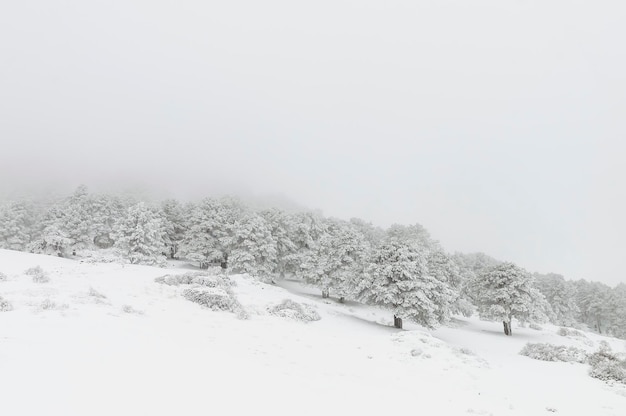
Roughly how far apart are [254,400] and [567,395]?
1094cm

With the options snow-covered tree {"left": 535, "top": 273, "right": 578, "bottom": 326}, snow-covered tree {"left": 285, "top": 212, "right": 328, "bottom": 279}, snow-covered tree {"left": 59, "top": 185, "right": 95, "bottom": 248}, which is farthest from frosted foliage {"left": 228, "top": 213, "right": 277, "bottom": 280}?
snow-covered tree {"left": 535, "top": 273, "right": 578, "bottom": 326}

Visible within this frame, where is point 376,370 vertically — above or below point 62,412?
below

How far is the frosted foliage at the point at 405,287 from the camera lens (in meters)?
29.4

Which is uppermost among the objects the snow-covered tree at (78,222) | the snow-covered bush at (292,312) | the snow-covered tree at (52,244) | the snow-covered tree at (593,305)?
the snow-covered tree at (78,222)

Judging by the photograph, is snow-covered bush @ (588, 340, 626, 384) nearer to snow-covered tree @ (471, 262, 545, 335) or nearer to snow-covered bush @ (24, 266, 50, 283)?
snow-covered tree @ (471, 262, 545, 335)

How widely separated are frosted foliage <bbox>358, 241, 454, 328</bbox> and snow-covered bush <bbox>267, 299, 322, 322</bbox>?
853cm

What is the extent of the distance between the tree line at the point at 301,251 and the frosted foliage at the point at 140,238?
0.42 ft

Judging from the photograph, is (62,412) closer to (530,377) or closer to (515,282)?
(530,377)

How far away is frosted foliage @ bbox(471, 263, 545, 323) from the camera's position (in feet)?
126

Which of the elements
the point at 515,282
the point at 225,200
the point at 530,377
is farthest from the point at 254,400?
the point at 225,200

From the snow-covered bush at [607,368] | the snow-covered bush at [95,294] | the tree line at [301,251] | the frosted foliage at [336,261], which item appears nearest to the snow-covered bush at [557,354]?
the snow-covered bush at [607,368]

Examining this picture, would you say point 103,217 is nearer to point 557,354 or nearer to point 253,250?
point 253,250

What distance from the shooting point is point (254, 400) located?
766 cm

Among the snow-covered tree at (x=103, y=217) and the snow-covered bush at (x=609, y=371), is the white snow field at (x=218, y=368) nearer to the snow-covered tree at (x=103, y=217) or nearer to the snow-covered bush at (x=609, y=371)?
the snow-covered bush at (x=609, y=371)
